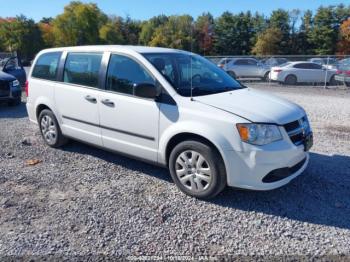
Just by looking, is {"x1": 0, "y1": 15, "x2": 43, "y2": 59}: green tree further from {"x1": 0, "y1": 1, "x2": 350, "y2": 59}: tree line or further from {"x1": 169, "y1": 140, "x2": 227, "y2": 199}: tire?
{"x1": 169, "y1": 140, "x2": 227, "y2": 199}: tire

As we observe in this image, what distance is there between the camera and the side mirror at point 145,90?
3918 millimetres

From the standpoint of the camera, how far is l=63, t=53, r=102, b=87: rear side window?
189 inches

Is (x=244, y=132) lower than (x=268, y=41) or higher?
lower

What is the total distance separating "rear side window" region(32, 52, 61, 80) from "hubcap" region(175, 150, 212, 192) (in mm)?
2883

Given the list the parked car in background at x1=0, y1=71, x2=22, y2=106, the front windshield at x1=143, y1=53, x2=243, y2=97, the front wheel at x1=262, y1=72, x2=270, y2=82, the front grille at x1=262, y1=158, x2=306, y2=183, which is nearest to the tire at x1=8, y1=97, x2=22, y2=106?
the parked car in background at x1=0, y1=71, x2=22, y2=106

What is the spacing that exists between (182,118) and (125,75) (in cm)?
114

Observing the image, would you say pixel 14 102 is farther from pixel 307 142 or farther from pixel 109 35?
pixel 109 35

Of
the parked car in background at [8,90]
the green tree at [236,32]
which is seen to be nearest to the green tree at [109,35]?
the green tree at [236,32]

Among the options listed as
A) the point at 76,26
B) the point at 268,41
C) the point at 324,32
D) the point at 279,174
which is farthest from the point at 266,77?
the point at 76,26

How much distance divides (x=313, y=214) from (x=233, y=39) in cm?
6078

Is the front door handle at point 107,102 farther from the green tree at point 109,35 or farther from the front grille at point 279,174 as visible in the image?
the green tree at point 109,35

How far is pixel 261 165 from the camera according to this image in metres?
3.53

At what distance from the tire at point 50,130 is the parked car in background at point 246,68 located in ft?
50.9

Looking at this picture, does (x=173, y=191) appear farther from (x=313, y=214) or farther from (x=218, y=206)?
(x=313, y=214)
